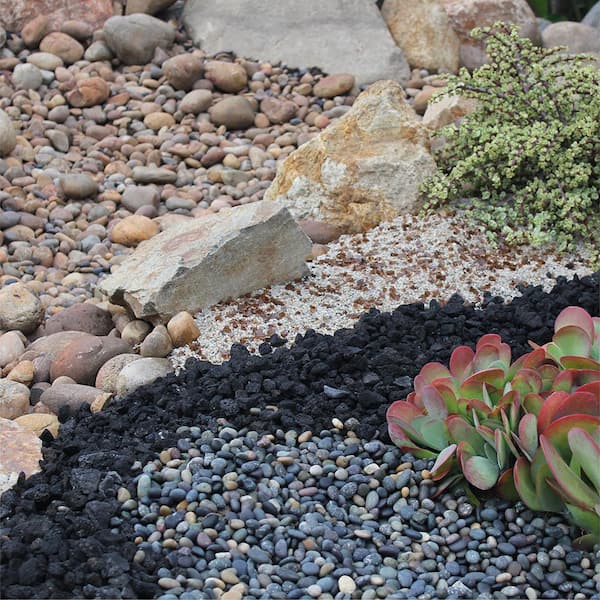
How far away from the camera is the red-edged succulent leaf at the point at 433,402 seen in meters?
2.96

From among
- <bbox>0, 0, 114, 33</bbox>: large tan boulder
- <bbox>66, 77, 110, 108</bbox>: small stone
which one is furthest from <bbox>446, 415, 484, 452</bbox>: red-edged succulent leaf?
<bbox>0, 0, 114, 33</bbox>: large tan boulder

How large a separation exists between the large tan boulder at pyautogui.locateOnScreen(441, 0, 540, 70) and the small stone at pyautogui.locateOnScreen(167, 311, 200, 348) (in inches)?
182

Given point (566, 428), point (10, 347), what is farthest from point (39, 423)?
point (566, 428)

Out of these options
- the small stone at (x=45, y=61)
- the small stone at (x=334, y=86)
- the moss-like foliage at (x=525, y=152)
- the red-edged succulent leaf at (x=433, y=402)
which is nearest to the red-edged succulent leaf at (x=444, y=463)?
the red-edged succulent leaf at (x=433, y=402)

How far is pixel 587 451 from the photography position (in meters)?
2.60

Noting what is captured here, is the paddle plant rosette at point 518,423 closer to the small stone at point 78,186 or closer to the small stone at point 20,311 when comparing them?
the small stone at point 20,311

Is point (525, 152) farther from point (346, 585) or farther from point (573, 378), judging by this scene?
point (346, 585)

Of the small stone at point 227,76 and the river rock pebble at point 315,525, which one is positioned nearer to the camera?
the river rock pebble at point 315,525

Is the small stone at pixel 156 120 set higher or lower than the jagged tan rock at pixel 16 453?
lower

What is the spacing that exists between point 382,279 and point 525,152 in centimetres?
100

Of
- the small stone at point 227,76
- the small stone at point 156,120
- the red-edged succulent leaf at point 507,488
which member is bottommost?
the small stone at point 156,120

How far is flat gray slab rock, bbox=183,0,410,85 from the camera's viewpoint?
7.83 meters

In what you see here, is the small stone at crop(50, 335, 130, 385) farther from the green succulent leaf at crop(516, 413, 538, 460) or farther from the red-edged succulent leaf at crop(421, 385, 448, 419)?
the green succulent leaf at crop(516, 413, 538, 460)

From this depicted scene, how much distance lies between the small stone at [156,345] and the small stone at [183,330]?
0.17 ft
